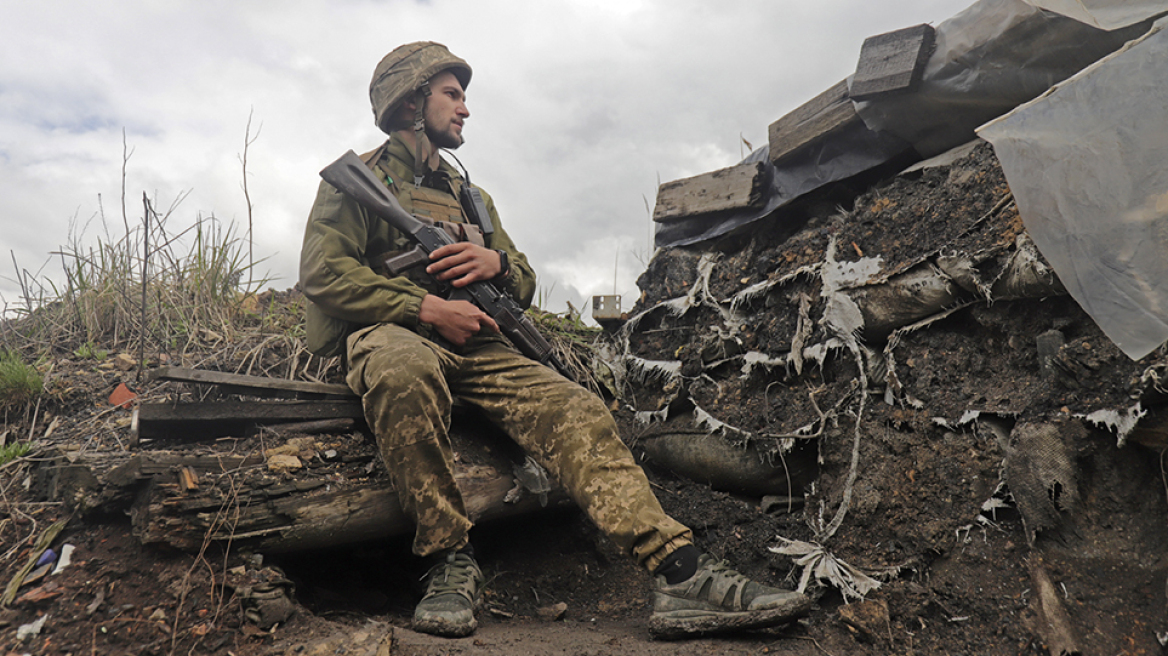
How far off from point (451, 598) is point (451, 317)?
3.11ft

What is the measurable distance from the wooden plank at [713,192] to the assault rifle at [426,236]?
41.9 inches

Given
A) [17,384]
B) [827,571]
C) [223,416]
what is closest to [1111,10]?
[827,571]

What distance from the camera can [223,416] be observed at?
6.90 feet

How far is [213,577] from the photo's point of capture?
5.59 feet

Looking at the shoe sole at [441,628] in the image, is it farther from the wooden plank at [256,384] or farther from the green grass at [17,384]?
the green grass at [17,384]

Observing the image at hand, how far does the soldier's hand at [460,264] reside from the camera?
2.37m

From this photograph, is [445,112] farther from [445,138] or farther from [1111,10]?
[1111,10]

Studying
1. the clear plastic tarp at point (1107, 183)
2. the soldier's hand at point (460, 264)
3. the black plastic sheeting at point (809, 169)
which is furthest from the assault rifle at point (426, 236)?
the clear plastic tarp at point (1107, 183)

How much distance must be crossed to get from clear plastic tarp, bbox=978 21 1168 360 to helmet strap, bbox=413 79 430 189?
204 centimetres

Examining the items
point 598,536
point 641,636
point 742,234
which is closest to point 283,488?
point 641,636

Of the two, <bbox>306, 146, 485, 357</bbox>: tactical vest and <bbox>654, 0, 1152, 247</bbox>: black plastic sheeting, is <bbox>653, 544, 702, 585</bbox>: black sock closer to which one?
<bbox>306, 146, 485, 357</bbox>: tactical vest

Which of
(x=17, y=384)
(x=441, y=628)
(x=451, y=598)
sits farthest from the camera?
(x=17, y=384)

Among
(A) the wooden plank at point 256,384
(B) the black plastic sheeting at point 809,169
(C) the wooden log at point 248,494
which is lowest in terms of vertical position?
(C) the wooden log at point 248,494

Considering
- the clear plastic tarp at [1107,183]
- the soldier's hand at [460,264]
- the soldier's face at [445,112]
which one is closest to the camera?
the clear plastic tarp at [1107,183]
